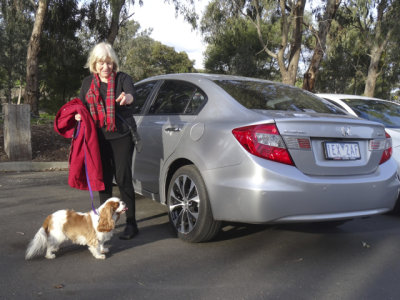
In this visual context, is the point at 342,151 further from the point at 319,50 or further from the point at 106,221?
the point at 319,50

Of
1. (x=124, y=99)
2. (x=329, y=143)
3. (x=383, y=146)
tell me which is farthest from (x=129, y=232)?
(x=383, y=146)

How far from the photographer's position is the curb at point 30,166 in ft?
23.4

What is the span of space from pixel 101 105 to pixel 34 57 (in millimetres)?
10948

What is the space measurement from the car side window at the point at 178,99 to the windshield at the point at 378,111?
8.54ft

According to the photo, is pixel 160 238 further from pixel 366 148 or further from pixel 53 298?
pixel 366 148

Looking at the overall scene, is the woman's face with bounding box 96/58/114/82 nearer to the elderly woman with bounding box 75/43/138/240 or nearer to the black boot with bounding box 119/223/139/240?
the elderly woman with bounding box 75/43/138/240

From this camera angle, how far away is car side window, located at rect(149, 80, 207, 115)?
3807 millimetres

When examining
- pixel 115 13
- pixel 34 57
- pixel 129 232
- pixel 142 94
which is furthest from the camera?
pixel 115 13

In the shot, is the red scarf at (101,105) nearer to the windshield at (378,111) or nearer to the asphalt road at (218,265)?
the asphalt road at (218,265)

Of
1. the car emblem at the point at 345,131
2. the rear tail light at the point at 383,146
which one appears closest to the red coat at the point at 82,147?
the car emblem at the point at 345,131

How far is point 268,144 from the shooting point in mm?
2988

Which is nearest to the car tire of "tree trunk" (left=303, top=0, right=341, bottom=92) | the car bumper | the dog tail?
the car bumper

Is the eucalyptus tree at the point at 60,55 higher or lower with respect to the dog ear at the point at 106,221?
higher

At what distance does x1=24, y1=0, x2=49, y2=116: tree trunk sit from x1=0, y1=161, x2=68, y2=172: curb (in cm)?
603
